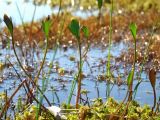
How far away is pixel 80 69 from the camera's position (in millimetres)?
2334

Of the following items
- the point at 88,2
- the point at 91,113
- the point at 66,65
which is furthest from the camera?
the point at 88,2

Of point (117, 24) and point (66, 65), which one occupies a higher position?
point (117, 24)

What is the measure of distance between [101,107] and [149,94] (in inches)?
37.3

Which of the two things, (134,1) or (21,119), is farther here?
(134,1)

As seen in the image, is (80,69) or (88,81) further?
(88,81)

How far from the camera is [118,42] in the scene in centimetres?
654

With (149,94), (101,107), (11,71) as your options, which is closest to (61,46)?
(11,71)

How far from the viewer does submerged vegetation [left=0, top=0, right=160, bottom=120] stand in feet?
7.25

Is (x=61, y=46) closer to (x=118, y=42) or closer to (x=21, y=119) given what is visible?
(x=118, y=42)

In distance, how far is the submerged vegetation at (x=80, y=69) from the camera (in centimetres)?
221

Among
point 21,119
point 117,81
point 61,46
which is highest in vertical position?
point 61,46

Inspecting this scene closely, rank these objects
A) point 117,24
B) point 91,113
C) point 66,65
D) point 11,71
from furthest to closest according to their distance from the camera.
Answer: point 117,24
point 66,65
point 11,71
point 91,113

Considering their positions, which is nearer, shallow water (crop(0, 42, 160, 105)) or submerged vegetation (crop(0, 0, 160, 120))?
submerged vegetation (crop(0, 0, 160, 120))

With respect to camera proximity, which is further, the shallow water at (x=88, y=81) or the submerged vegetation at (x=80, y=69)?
the shallow water at (x=88, y=81)
